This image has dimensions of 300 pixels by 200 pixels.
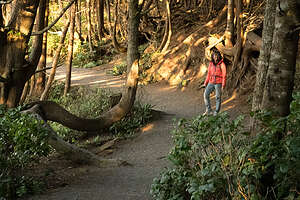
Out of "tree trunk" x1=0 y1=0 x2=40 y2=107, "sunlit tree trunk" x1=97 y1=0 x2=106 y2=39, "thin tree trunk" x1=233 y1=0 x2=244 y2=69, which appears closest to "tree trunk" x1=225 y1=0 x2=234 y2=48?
"thin tree trunk" x1=233 y1=0 x2=244 y2=69

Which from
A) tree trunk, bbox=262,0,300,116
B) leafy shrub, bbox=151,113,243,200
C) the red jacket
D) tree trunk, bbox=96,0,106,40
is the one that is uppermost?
tree trunk, bbox=96,0,106,40

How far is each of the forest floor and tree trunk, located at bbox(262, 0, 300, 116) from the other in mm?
2486

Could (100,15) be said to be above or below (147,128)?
above

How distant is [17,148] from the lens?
5.06 metres

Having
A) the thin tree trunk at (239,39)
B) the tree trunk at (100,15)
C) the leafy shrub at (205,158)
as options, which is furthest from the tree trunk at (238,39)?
the tree trunk at (100,15)

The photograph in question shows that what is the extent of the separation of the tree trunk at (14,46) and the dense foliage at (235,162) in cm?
474

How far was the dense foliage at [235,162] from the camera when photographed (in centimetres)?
314

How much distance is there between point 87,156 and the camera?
727 cm

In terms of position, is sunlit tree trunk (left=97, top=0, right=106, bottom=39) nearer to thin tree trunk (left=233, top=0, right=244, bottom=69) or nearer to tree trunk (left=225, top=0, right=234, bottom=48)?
tree trunk (left=225, top=0, right=234, bottom=48)

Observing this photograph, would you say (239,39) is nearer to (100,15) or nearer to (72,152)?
(72,152)

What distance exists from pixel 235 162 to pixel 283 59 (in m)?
1.16

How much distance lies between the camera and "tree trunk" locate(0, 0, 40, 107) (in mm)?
7559

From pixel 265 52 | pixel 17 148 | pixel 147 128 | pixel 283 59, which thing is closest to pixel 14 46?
pixel 17 148

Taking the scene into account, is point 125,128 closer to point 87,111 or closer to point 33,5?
point 87,111
